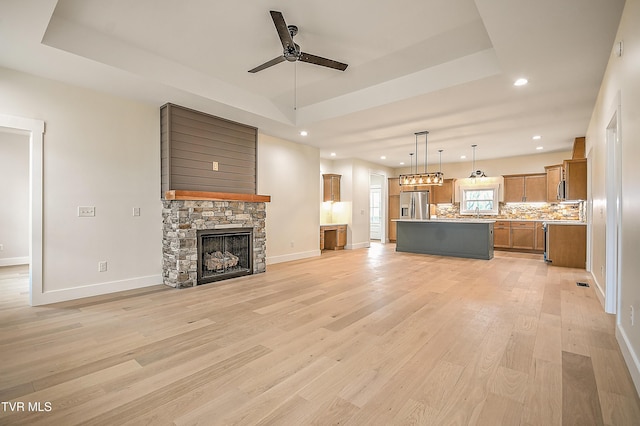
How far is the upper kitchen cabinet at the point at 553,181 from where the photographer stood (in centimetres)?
773

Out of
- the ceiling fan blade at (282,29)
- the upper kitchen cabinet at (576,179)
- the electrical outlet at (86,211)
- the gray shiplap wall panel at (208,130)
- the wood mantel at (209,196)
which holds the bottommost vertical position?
the electrical outlet at (86,211)

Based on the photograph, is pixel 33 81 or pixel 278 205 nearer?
pixel 33 81

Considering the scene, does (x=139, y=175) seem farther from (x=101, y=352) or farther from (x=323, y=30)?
(x=323, y=30)

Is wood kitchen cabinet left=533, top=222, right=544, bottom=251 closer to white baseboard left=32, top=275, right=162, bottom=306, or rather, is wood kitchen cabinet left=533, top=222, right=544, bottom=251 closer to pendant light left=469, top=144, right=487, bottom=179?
pendant light left=469, top=144, right=487, bottom=179

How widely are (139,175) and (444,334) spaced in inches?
176

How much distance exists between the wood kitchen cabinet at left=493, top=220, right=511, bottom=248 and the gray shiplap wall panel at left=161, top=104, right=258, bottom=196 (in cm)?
710

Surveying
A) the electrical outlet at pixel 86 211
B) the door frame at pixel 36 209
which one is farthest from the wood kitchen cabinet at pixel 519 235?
the door frame at pixel 36 209

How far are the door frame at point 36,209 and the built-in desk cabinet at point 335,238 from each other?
615 centimetres

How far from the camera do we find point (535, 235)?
8.23 meters

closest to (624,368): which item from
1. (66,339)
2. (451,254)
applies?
(66,339)

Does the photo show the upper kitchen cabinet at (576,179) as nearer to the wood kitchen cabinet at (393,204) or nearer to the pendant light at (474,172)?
the pendant light at (474,172)

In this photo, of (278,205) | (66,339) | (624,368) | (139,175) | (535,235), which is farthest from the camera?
(535,235)

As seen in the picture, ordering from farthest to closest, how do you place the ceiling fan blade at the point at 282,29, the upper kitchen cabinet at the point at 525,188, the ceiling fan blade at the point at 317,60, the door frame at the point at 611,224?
the upper kitchen cabinet at the point at 525,188 → the door frame at the point at 611,224 → the ceiling fan blade at the point at 317,60 → the ceiling fan blade at the point at 282,29

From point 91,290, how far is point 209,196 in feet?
6.43
